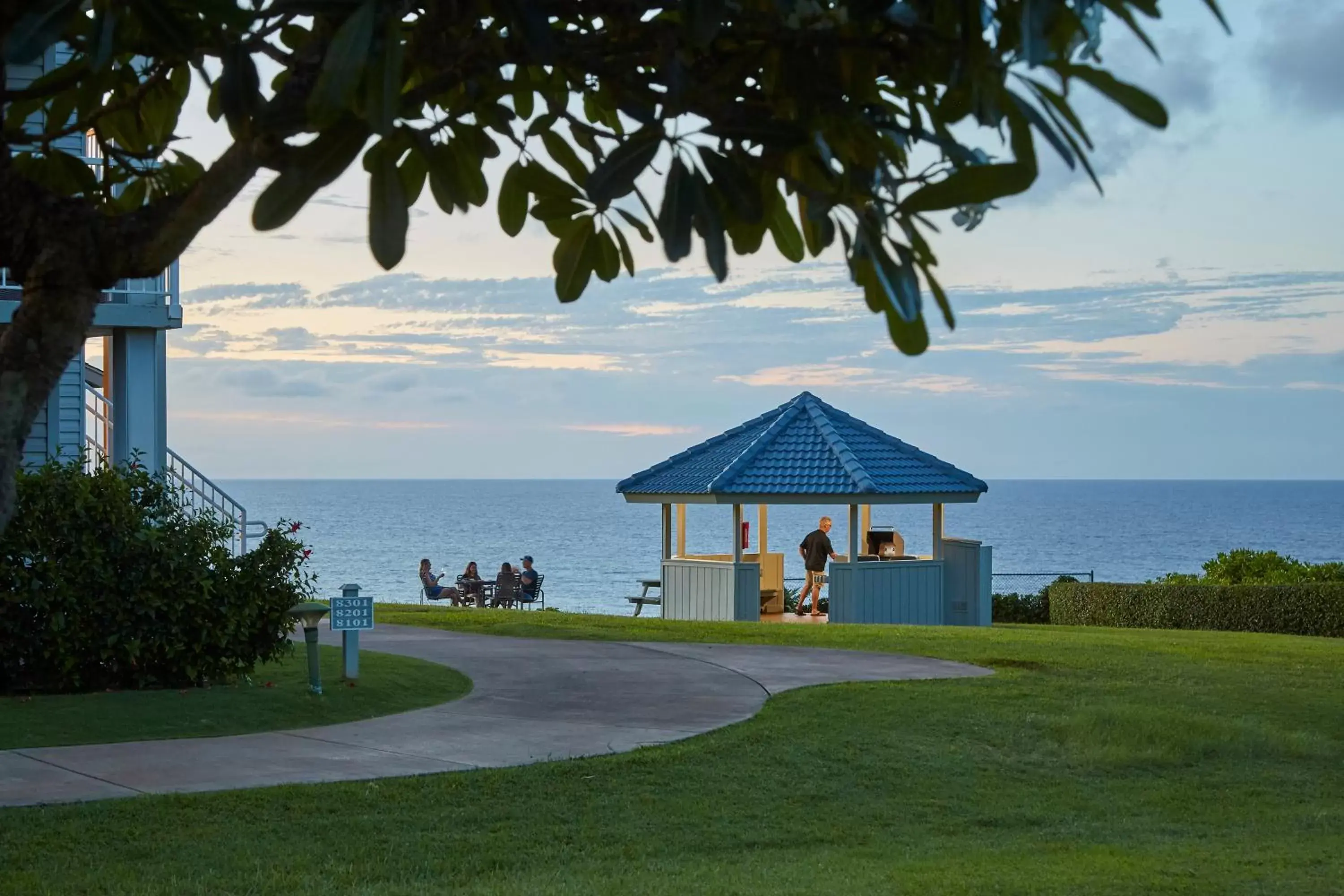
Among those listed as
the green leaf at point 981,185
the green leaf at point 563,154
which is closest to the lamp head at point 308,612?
the green leaf at point 563,154

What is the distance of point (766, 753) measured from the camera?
9219 millimetres

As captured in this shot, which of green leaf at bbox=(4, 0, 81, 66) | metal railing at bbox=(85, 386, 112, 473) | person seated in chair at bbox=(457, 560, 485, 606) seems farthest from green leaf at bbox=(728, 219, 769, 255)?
person seated in chair at bbox=(457, 560, 485, 606)

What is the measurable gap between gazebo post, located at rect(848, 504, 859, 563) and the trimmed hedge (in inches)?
220

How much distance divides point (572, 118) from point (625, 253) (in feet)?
1.17

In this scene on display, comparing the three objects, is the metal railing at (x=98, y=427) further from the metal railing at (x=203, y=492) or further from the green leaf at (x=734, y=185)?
the green leaf at (x=734, y=185)

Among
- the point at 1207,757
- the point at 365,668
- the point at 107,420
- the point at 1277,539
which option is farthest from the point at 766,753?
the point at 1277,539

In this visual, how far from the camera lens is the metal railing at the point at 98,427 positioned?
16.7 meters

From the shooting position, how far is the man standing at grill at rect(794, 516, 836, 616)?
2298 cm

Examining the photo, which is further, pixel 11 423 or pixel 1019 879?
pixel 1019 879

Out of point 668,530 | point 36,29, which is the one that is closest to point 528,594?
point 668,530

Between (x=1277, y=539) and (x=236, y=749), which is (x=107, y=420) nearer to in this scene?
(x=236, y=749)

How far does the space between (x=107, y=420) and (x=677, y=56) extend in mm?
16109

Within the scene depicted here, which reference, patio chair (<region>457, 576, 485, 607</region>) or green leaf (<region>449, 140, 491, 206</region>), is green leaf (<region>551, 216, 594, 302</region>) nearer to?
green leaf (<region>449, 140, 491, 206</region>)

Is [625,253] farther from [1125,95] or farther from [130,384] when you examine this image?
[130,384]
